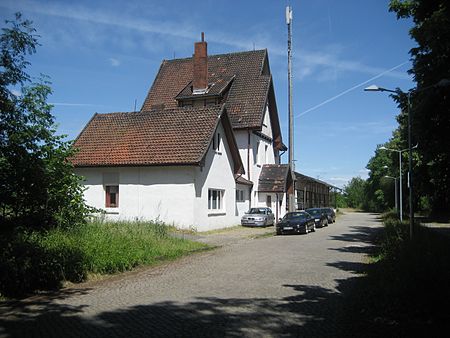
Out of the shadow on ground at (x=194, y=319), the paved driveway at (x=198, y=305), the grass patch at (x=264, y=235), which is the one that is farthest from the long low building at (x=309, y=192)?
the shadow on ground at (x=194, y=319)

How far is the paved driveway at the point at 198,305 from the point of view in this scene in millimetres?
6555

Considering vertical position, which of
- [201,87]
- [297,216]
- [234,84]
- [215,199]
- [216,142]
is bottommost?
[297,216]

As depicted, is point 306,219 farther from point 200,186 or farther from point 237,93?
point 237,93

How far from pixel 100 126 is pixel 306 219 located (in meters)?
14.6

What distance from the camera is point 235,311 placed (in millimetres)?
7605

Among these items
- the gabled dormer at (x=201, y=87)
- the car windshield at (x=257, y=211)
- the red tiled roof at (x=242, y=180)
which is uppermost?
the gabled dormer at (x=201, y=87)

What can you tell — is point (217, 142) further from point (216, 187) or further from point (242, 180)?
point (242, 180)

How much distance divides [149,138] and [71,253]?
51.4ft

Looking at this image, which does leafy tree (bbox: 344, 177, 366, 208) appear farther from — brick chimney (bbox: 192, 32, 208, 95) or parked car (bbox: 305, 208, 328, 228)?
brick chimney (bbox: 192, 32, 208, 95)

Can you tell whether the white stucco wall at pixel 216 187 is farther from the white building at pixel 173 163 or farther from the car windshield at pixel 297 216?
the car windshield at pixel 297 216

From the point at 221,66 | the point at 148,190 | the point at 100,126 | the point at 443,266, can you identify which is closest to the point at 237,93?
the point at 221,66

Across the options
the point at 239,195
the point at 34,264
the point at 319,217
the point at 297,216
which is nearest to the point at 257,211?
the point at 239,195

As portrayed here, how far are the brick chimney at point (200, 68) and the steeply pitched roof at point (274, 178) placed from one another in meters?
8.58

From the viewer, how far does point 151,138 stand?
25.5m
